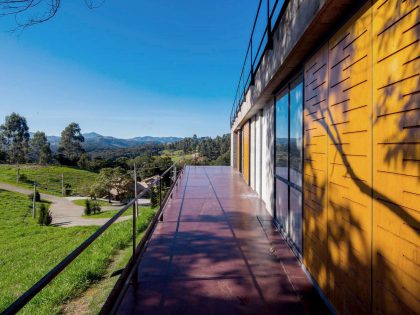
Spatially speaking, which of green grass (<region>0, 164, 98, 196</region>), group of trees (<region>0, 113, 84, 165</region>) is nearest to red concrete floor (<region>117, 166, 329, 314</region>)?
green grass (<region>0, 164, 98, 196</region>)

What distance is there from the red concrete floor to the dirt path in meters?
15.6

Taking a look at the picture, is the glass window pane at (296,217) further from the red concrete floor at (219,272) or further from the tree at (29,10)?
the tree at (29,10)

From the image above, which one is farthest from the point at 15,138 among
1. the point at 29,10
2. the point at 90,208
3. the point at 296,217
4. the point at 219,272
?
the point at 296,217

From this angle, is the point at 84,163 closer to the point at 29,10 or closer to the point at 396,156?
the point at 29,10

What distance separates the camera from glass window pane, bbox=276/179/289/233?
4.11 m

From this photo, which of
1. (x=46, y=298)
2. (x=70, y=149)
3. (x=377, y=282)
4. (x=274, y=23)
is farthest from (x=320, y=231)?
(x=70, y=149)

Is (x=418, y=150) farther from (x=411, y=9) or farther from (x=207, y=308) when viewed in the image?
(x=207, y=308)

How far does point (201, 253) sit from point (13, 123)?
212ft

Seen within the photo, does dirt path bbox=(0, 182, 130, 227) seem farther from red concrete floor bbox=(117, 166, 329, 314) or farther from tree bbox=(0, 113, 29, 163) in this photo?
tree bbox=(0, 113, 29, 163)

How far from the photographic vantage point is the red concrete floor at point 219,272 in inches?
92.0

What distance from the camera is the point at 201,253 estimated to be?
3459 millimetres

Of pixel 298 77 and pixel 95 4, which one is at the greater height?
pixel 95 4

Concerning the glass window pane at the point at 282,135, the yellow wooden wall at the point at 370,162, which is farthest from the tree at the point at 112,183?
the yellow wooden wall at the point at 370,162

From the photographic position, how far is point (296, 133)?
346cm
